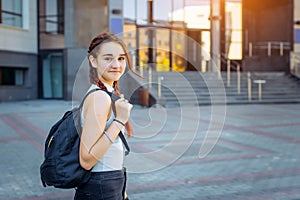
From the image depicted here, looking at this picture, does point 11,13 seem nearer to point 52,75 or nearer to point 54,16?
point 54,16

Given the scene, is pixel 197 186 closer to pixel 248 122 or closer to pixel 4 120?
pixel 248 122

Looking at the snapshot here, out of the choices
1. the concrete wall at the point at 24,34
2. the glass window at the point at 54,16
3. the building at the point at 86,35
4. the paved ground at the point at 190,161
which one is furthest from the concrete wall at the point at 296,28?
the paved ground at the point at 190,161

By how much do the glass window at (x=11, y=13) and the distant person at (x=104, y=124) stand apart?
1983 cm

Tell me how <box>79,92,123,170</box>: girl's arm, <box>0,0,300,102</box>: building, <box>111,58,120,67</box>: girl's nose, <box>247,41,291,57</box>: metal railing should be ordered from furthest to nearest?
1. <box>247,41,291,57</box>: metal railing
2. <box>0,0,300,102</box>: building
3. <box>111,58,120,67</box>: girl's nose
4. <box>79,92,123,170</box>: girl's arm

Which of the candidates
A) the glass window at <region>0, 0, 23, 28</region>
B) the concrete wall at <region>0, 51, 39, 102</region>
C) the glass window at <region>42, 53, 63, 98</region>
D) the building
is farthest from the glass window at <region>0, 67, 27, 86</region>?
the glass window at <region>0, 0, 23, 28</region>

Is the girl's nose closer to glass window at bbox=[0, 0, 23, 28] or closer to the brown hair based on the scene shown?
the brown hair

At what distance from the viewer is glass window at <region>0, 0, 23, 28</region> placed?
20.2 metres

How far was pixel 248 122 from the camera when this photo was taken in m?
11.4

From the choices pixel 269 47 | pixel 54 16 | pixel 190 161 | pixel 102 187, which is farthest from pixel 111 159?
pixel 269 47

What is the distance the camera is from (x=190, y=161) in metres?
6.43

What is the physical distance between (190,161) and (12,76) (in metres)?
16.2

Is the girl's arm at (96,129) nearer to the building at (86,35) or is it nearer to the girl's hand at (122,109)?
the girl's hand at (122,109)

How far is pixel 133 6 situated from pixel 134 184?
18.4 meters

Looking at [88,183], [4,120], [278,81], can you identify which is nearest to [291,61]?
[278,81]
